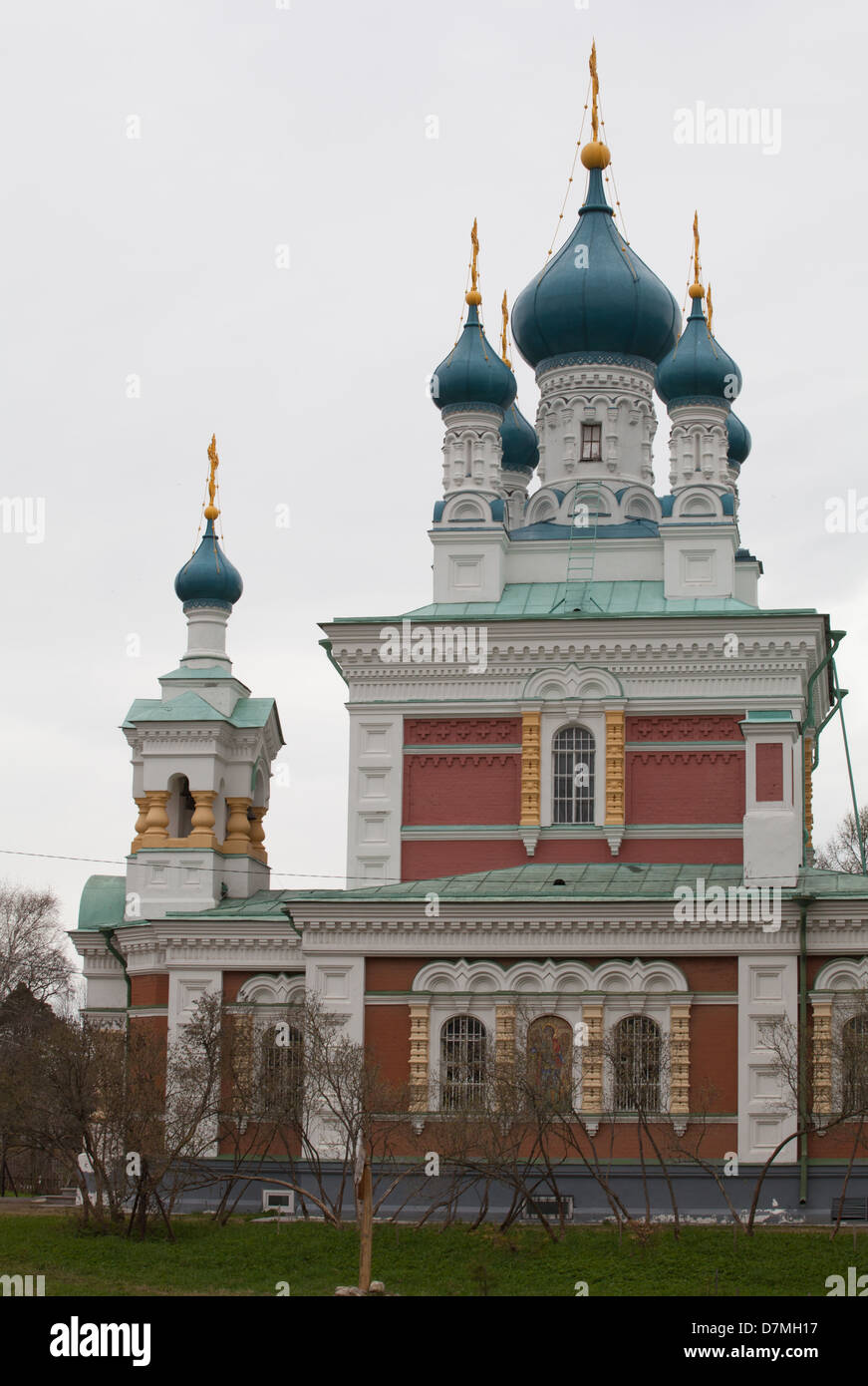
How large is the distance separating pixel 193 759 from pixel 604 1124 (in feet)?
25.5

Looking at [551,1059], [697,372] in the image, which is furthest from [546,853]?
[697,372]

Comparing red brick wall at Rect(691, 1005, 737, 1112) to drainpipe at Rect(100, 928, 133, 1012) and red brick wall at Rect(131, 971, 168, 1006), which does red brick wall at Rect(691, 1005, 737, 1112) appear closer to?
red brick wall at Rect(131, 971, 168, 1006)

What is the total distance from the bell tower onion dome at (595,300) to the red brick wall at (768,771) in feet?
26.0

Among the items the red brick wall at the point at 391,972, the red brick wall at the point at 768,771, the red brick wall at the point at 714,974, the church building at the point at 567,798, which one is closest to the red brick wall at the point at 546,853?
the church building at the point at 567,798

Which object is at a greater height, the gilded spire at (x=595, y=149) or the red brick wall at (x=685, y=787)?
the gilded spire at (x=595, y=149)

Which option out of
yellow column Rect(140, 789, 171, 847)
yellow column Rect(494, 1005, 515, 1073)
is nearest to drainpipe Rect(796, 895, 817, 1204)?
yellow column Rect(494, 1005, 515, 1073)

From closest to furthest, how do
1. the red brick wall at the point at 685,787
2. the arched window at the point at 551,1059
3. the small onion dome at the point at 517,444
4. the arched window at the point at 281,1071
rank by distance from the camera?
the arched window at the point at 551,1059, the arched window at the point at 281,1071, the red brick wall at the point at 685,787, the small onion dome at the point at 517,444

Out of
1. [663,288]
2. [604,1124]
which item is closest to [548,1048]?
[604,1124]

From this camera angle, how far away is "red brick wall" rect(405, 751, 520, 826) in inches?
1038

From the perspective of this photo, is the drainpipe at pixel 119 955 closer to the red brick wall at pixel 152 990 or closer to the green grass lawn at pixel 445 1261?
the red brick wall at pixel 152 990

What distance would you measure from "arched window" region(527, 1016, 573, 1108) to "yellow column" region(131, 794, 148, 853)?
22.1 ft

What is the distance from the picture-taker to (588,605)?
27.1 meters

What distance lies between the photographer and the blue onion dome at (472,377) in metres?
28.4

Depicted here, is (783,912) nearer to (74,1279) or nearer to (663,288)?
(74,1279)
